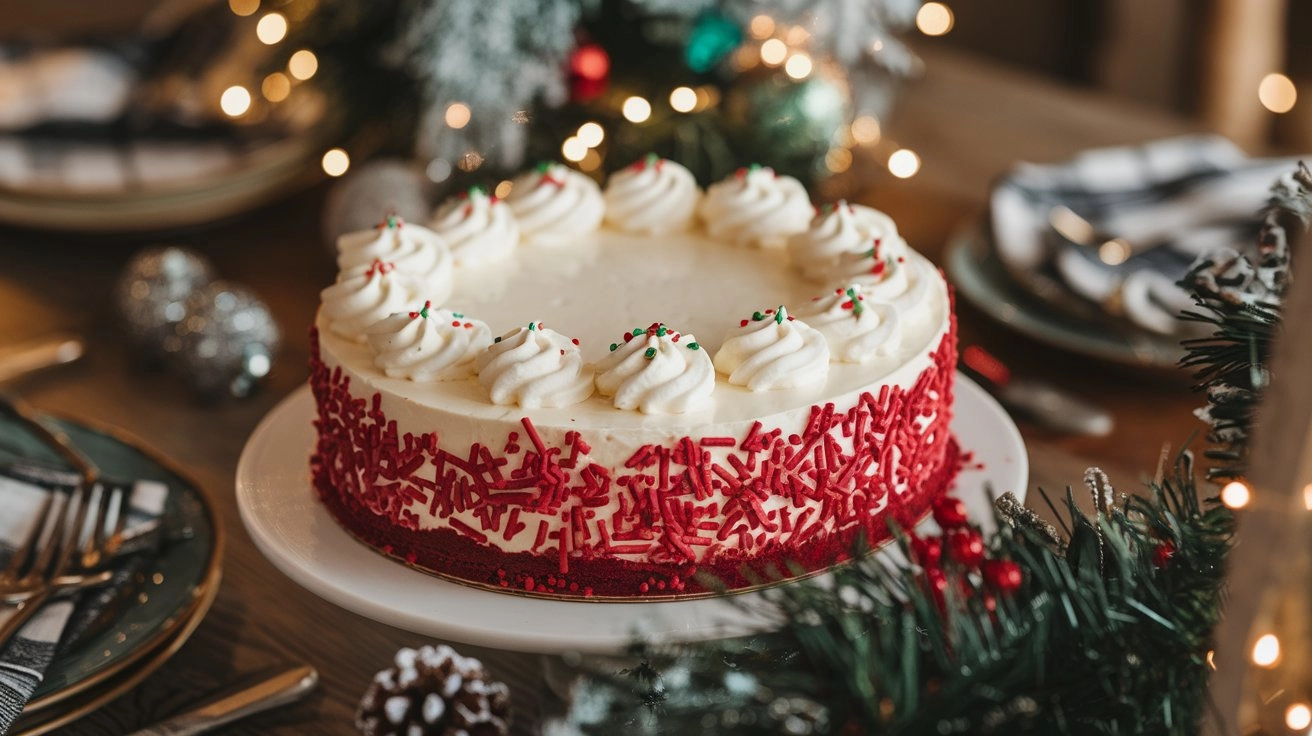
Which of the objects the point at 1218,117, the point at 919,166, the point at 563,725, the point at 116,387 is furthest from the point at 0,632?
the point at 1218,117

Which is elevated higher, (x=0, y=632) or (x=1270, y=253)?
(x=1270, y=253)

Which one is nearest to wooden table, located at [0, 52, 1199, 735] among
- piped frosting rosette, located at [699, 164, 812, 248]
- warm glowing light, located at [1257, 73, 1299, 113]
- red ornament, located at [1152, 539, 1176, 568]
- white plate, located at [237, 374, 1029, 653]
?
white plate, located at [237, 374, 1029, 653]

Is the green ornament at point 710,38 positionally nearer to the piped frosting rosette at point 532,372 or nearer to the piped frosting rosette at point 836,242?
the piped frosting rosette at point 836,242

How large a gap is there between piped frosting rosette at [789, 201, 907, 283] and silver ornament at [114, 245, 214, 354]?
111 cm

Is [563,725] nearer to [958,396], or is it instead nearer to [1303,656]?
[1303,656]

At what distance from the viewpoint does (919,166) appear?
2.70 meters

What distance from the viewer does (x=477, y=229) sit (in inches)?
61.9

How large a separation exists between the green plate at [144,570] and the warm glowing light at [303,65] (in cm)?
102

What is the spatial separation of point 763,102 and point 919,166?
56cm

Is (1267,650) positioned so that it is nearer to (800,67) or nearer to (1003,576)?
(1003,576)

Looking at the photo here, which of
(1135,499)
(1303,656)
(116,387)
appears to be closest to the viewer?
(1303,656)

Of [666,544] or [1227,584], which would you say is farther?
[666,544]

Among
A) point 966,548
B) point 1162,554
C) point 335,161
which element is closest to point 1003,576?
point 966,548

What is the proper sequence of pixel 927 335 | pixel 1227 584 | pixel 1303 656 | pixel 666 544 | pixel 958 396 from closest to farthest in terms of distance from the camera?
1. pixel 1303 656
2. pixel 1227 584
3. pixel 666 544
4. pixel 927 335
5. pixel 958 396
